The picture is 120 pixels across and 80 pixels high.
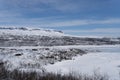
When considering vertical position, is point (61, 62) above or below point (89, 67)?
below

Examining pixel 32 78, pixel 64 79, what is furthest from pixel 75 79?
pixel 32 78

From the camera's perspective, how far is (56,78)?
7.48m

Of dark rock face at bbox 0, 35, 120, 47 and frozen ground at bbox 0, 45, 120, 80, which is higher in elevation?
frozen ground at bbox 0, 45, 120, 80

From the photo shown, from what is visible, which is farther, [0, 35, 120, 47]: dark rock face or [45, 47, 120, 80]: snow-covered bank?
[0, 35, 120, 47]: dark rock face

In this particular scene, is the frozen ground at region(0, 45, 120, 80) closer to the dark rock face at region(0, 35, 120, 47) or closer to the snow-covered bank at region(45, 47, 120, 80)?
the snow-covered bank at region(45, 47, 120, 80)

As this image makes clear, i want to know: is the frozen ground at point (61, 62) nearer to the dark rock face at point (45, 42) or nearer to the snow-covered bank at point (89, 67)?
the snow-covered bank at point (89, 67)

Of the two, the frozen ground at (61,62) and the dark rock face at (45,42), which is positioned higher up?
the frozen ground at (61,62)

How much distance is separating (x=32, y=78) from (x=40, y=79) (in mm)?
318

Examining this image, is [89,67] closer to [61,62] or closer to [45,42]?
[61,62]

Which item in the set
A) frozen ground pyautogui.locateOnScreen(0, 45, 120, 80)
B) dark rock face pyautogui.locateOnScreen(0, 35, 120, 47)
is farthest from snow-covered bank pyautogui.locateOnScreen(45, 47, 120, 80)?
dark rock face pyautogui.locateOnScreen(0, 35, 120, 47)

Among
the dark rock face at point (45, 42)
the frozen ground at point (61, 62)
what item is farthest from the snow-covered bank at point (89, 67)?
the dark rock face at point (45, 42)

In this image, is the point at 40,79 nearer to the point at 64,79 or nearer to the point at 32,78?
the point at 32,78

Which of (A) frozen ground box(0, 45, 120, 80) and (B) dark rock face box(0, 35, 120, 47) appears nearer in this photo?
(A) frozen ground box(0, 45, 120, 80)

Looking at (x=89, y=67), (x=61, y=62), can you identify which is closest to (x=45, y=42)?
(x=61, y=62)
